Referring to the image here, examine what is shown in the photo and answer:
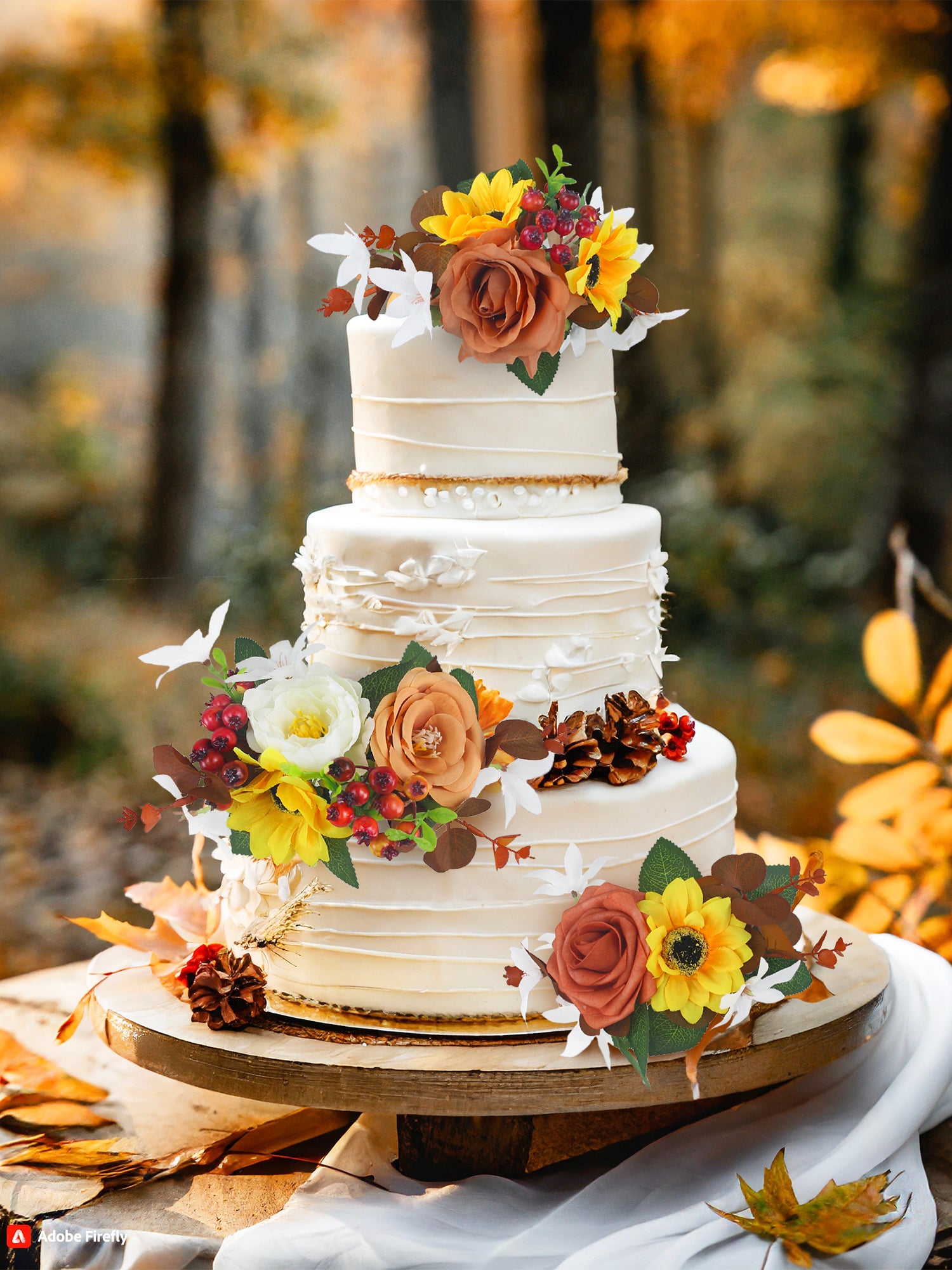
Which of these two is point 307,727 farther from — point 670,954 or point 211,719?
point 670,954

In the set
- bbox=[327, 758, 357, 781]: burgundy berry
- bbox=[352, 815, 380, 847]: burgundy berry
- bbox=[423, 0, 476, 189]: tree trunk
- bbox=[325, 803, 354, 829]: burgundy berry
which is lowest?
bbox=[352, 815, 380, 847]: burgundy berry

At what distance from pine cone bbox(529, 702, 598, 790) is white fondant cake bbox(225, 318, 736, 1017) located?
0.08 ft

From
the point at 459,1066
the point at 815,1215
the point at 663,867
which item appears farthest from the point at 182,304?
the point at 815,1215

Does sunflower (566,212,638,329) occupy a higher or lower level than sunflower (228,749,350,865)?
higher

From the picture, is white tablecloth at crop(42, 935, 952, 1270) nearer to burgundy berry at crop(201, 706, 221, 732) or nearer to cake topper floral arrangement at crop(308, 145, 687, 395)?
burgundy berry at crop(201, 706, 221, 732)

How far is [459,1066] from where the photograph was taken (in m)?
1.57

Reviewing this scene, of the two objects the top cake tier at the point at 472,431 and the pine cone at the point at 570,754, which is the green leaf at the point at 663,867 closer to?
the pine cone at the point at 570,754

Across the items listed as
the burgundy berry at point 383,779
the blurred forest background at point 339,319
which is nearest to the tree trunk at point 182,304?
the blurred forest background at point 339,319

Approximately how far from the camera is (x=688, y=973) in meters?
1.63

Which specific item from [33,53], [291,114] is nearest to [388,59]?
[291,114]

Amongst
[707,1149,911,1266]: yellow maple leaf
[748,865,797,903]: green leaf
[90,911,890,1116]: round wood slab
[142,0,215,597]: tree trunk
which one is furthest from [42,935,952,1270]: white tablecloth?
[142,0,215,597]: tree trunk

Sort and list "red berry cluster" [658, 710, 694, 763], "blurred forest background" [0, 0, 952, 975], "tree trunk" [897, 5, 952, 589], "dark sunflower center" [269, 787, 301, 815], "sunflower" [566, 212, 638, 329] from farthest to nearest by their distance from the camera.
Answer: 1. "blurred forest background" [0, 0, 952, 975]
2. "tree trunk" [897, 5, 952, 589]
3. "red berry cluster" [658, 710, 694, 763]
4. "sunflower" [566, 212, 638, 329]
5. "dark sunflower center" [269, 787, 301, 815]

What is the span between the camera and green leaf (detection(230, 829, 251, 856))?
166cm

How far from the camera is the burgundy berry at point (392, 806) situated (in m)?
1.60
